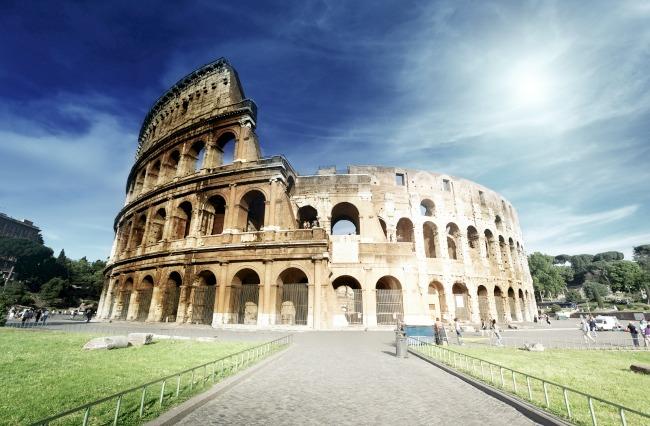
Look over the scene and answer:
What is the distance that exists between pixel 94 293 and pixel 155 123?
40.0 m

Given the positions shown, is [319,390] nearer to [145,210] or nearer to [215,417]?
[215,417]

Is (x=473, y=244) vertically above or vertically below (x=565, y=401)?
above

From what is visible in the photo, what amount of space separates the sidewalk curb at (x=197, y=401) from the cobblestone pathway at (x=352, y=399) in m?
0.08

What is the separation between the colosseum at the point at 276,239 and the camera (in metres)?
19.2

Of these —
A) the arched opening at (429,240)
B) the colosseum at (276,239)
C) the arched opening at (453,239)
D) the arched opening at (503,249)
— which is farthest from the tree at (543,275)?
the arched opening at (429,240)

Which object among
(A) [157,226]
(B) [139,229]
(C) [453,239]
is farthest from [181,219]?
(C) [453,239]

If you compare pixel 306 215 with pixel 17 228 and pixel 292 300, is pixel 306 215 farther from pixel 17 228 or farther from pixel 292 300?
pixel 17 228

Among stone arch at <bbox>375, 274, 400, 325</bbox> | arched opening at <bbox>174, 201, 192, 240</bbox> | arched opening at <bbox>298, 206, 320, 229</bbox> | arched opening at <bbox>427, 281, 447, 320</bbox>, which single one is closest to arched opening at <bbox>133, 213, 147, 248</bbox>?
arched opening at <bbox>174, 201, 192, 240</bbox>

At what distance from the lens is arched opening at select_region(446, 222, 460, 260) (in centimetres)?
2906

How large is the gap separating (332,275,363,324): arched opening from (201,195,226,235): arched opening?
10189 millimetres

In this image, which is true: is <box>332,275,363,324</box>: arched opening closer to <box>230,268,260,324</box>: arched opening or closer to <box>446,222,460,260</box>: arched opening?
<box>230,268,260,324</box>: arched opening

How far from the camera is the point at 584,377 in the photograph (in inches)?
292

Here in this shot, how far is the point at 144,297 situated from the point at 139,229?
7111mm

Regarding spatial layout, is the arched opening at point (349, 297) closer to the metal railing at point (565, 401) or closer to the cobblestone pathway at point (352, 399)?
the cobblestone pathway at point (352, 399)
